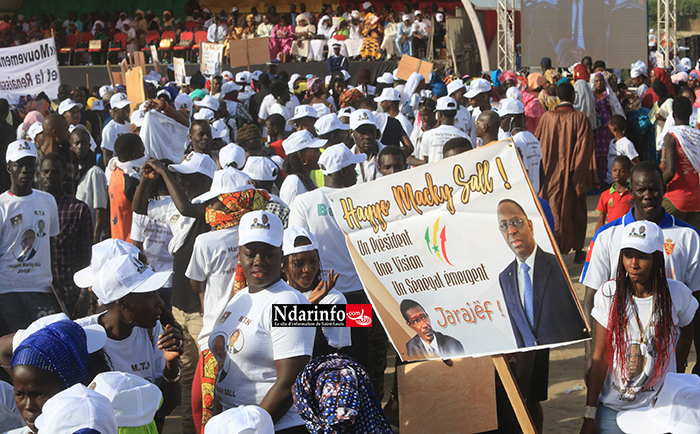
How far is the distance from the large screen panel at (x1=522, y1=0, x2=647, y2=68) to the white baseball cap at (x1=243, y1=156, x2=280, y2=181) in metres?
10.6

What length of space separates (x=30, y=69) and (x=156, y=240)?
242 inches

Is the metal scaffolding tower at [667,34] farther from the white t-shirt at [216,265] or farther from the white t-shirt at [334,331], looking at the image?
the white t-shirt at [334,331]

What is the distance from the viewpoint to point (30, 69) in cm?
1020

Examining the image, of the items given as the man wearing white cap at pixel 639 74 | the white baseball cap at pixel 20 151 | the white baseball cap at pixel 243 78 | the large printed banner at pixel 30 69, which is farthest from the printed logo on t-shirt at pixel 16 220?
the man wearing white cap at pixel 639 74

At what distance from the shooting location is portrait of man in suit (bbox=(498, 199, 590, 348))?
3.03m

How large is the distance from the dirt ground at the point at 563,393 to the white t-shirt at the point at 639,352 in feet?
5.43

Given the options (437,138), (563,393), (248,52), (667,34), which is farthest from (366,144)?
(667,34)

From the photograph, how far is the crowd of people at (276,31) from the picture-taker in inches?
995

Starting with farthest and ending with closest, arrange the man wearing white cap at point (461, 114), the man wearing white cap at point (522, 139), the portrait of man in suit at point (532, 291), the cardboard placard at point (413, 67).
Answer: the cardboard placard at point (413, 67) → the man wearing white cap at point (461, 114) → the man wearing white cap at point (522, 139) → the portrait of man in suit at point (532, 291)

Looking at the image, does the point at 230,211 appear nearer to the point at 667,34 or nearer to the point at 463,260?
the point at 463,260

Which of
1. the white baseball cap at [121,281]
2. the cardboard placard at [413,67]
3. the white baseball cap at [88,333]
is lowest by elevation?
the white baseball cap at [88,333]

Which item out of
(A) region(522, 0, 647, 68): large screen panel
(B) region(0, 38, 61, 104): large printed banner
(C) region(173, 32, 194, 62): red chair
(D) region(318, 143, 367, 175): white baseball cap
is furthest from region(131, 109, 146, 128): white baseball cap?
(C) region(173, 32, 194, 62): red chair

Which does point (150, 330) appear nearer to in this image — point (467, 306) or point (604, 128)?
point (467, 306)

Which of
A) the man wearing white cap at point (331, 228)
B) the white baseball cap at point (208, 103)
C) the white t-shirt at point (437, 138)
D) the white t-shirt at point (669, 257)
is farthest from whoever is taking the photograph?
the white baseball cap at point (208, 103)
